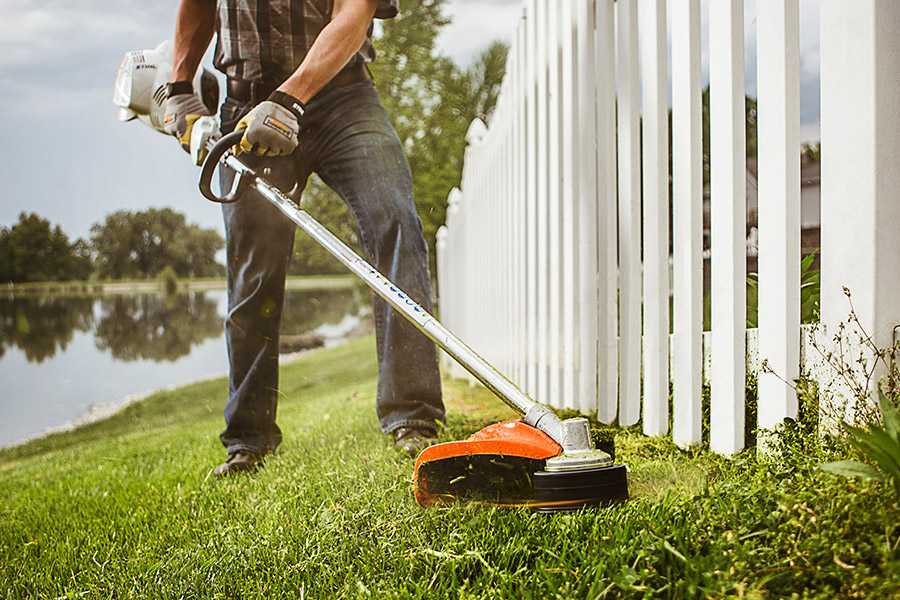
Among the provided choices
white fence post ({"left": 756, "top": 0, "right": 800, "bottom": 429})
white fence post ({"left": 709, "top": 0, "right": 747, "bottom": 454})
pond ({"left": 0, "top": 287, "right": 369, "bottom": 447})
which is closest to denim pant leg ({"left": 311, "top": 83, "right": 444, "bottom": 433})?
white fence post ({"left": 709, "top": 0, "right": 747, "bottom": 454})

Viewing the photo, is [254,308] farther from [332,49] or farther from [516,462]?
[516,462]

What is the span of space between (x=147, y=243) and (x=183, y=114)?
1721 mm

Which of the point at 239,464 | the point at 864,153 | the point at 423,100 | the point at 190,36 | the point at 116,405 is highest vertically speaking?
the point at 423,100

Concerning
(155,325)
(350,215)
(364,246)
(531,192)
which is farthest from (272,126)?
(155,325)

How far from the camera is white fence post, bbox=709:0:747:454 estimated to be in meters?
1.33

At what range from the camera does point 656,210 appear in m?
1.60

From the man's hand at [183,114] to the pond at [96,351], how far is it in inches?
69.1

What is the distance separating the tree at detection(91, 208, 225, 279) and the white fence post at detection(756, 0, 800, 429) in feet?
8.28

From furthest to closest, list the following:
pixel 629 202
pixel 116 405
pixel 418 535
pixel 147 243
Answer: pixel 116 405
pixel 147 243
pixel 629 202
pixel 418 535

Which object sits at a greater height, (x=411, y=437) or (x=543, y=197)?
(x=543, y=197)

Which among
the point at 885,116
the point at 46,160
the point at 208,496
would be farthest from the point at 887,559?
the point at 46,160

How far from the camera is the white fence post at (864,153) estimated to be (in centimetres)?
108

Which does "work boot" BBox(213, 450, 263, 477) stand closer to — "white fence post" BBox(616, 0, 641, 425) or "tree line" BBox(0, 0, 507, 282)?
"tree line" BBox(0, 0, 507, 282)

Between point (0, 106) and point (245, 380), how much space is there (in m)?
2.43
